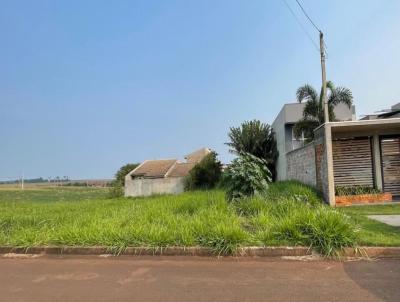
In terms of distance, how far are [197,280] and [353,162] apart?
13.3m

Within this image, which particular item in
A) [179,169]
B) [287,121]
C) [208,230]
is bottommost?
[208,230]

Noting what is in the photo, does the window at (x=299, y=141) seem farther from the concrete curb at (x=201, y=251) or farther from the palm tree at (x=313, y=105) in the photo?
the concrete curb at (x=201, y=251)

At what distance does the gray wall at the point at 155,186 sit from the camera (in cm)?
3419

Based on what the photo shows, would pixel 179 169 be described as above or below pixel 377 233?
above

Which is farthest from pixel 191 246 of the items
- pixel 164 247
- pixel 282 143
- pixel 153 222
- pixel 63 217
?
pixel 282 143

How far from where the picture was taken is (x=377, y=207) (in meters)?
14.0

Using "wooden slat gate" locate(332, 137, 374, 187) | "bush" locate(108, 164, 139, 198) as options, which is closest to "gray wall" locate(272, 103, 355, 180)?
"wooden slat gate" locate(332, 137, 374, 187)

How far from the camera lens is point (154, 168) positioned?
44.8 metres

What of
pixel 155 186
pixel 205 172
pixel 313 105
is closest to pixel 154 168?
pixel 155 186

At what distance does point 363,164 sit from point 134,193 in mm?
22853

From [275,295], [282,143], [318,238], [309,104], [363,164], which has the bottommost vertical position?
[275,295]

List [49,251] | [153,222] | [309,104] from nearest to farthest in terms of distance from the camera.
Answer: [49,251]
[153,222]
[309,104]

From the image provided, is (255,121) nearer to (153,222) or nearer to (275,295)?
(153,222)

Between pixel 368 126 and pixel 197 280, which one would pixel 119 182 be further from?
pixel 197 280
